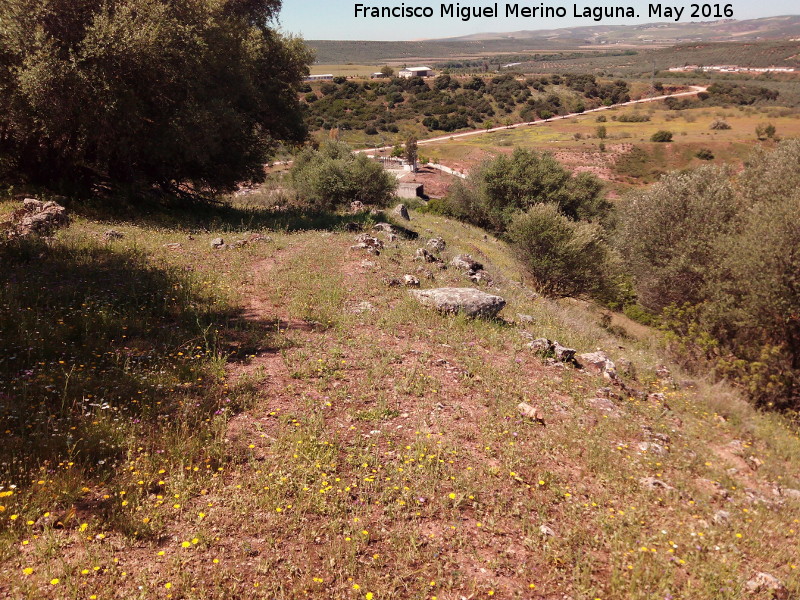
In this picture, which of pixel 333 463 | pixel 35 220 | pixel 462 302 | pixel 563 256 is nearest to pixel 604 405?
pixel 462 302

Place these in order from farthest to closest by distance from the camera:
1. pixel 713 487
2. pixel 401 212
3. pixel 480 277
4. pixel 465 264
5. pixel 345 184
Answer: pixel 345 184
pixel 401 212
pixel 465 264
pixel 480 277
pixel 713 487

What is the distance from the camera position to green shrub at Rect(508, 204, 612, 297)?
65.1 feet

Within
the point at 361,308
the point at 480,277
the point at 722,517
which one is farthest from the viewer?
the point at 480,277

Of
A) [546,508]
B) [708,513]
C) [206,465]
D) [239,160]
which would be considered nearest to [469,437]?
[546,508]

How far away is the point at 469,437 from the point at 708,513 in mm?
2776

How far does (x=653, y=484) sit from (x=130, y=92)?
56.3 feet

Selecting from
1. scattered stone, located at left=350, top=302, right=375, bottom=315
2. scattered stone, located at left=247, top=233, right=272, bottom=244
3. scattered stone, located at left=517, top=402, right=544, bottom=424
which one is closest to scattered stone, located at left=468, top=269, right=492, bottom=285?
scattered stone, located at left=350, top=302, right=375, bottom=315

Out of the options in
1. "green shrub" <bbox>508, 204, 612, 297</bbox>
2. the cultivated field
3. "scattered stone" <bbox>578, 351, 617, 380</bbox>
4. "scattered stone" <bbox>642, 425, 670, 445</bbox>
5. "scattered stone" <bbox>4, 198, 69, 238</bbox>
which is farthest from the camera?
the cultivated field

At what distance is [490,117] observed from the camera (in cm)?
10700

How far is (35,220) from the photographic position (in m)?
11.1

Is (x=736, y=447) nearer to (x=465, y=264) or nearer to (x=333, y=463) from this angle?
(x=333, y=463)

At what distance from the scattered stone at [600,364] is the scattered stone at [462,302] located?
2086 millimetres

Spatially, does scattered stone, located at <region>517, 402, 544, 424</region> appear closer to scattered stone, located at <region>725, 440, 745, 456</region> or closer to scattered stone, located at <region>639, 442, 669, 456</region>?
scattered stone, located at <region>639, 442, 669, 456</region>

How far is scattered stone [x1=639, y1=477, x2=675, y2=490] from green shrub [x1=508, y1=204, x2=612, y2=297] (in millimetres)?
15124
